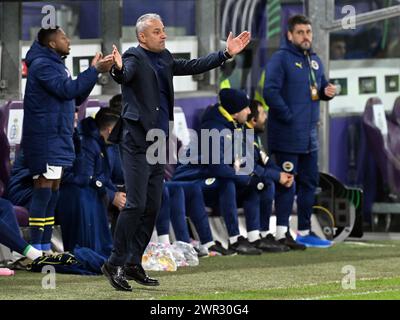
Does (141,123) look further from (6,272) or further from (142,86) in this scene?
(6,272)

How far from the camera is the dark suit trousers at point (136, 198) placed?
31.5 feet

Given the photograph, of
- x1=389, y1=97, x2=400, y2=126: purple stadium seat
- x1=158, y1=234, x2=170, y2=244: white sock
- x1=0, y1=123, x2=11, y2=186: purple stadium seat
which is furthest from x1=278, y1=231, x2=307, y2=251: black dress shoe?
x1=0, y1=123, x2=11, y2=186: purple stadium seat

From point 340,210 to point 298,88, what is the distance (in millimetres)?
1560

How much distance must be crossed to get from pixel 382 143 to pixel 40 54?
15.8ft

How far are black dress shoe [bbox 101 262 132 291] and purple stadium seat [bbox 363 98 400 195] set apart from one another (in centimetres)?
606

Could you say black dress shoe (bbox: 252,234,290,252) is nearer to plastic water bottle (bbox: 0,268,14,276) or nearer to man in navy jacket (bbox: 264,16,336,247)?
man in navy jacket (bbox: 264,16,336,247)

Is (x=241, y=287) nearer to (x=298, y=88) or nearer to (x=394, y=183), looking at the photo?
(x=298, y=88)

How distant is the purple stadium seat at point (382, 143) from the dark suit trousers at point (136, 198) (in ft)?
18.7

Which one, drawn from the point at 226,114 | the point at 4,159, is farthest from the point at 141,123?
the point at 226,114

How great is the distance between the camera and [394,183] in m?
15.1

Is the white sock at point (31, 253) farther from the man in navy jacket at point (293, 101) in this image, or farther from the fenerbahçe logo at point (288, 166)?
the fenerbahçe logo at point (288, 166)

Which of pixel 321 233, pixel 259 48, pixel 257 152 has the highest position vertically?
pixel 259 48

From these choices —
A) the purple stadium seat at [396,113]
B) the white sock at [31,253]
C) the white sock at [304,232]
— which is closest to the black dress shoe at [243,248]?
the white sock at [304,232]

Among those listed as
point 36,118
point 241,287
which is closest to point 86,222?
point 36,118
